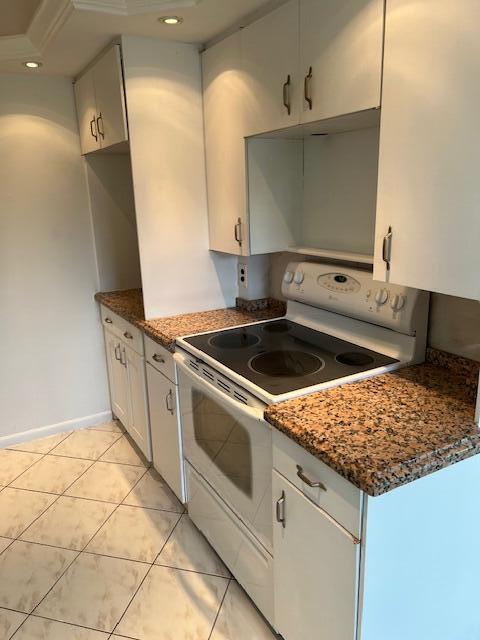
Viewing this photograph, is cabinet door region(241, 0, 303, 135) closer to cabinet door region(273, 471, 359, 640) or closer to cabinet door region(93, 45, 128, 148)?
cabinet door region(93, 45, 128, 148)

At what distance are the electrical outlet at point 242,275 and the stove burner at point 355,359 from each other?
0.87 meters

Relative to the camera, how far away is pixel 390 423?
1312 mm

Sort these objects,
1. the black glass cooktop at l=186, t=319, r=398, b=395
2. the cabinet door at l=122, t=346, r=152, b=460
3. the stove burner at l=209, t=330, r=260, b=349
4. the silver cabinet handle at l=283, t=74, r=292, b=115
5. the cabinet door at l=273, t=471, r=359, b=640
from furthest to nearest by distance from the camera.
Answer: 1. the cabinet door at l=122, t=346, r=152, b=460
2. the stove burner at l=209, t=330, r=260, b=349
3. the silver cabinet handle at l=283, t=74, r=292, b=115
4. the black glass cooktop at l=186, t=319, r=398, b=395
5. the cabinet door at l=273, t=471, r=359, b=640

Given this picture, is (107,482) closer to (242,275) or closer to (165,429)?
(165,429)

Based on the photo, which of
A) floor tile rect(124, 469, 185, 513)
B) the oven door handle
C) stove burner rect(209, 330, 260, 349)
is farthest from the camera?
floor tile rect(124, 469, 185, 513)

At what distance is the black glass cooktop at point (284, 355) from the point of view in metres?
1.63

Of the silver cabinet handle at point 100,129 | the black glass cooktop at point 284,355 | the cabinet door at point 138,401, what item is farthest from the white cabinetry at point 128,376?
the silver cabinet handle at point 100,129

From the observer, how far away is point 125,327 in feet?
8.86

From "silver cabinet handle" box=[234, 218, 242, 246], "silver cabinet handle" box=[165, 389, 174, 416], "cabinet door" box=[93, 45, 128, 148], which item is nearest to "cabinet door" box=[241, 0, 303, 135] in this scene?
"silver cabinet handle" box=[234, 218, 242, 246]

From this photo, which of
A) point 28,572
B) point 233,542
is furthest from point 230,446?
point 28,572

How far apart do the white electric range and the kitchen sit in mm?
13

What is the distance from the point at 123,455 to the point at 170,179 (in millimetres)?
1651

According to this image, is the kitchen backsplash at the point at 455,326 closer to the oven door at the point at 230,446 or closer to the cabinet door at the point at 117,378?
the oven door at the point at 230,446

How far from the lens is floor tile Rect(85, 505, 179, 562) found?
217 cm
